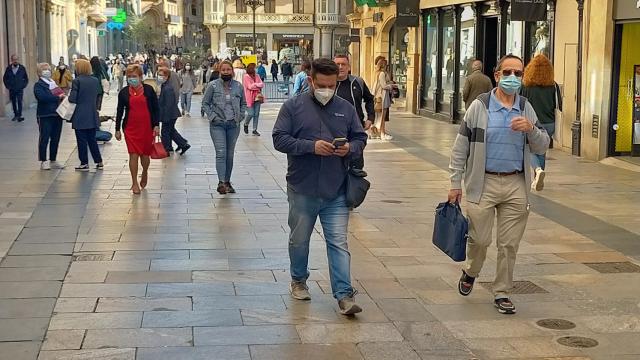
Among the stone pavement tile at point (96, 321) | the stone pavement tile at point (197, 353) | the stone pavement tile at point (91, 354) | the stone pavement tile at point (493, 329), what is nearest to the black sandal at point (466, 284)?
the stone pavement tile at point (493, 329)

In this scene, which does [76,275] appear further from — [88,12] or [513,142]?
[88,12]

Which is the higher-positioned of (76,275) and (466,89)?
(466,89)

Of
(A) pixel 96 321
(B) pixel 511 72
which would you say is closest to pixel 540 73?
(B) pixel 511 72

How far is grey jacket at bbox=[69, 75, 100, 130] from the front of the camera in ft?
43.3

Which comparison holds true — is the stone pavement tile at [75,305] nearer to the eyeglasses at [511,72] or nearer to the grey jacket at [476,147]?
the grey jacket at [476,147]

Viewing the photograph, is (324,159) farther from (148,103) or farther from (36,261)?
(148,103)

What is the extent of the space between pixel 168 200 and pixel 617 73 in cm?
803

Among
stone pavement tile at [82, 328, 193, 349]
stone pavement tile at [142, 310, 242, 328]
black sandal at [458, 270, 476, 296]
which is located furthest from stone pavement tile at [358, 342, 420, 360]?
black sandal at [458, 270, 476, 296]

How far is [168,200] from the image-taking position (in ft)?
36.4

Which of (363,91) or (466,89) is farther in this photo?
(466,89)

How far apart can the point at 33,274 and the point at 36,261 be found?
472 mm

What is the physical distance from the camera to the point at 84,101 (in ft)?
43.8

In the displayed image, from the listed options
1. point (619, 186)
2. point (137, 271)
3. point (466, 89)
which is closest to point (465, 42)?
point (466, 89)

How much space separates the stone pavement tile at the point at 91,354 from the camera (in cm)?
526
